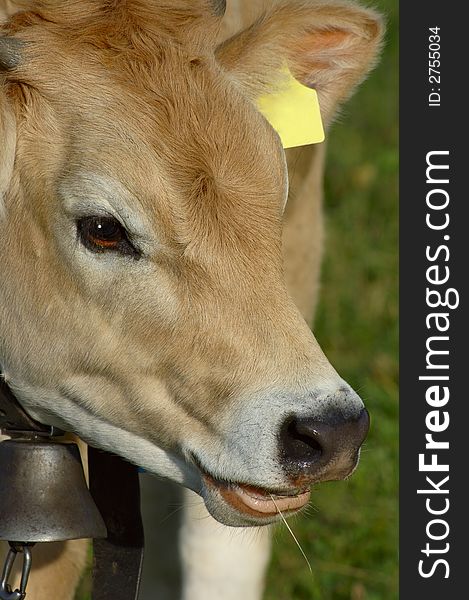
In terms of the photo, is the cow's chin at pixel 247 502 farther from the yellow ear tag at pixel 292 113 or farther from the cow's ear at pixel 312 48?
the cow's ear at pixel 312 48

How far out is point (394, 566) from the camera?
188 inches

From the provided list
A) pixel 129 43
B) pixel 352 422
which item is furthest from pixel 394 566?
pixel 129 43

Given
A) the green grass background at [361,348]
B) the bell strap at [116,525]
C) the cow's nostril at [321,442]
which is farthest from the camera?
the green grass background at [361,348]

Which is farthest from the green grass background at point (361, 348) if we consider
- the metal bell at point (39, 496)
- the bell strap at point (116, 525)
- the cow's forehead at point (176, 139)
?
the metal bell at point (39, 496)

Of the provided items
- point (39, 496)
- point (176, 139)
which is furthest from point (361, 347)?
point (176, 139)

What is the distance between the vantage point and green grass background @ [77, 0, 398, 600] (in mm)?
4734

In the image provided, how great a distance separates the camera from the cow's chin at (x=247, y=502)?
2764 mm

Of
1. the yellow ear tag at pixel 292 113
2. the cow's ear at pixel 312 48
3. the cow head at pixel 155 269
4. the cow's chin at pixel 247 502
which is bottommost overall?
the cow's chin at pixel 247 502

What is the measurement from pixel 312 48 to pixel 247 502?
135 cm

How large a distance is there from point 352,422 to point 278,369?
186mm

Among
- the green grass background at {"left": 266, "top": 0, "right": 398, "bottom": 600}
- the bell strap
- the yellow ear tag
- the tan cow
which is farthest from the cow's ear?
→ the bell strap

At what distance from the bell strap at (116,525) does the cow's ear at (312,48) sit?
3.31 feet

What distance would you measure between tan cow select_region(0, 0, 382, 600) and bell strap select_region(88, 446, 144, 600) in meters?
0.26

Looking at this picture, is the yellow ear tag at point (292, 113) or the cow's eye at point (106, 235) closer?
the cow's eye at point (106, 235)
